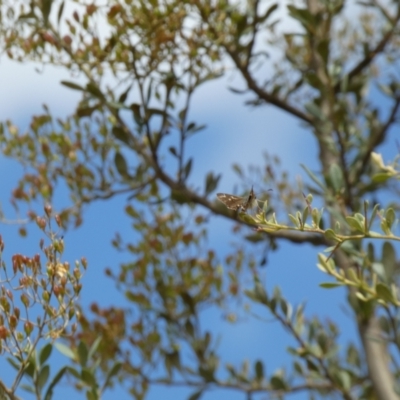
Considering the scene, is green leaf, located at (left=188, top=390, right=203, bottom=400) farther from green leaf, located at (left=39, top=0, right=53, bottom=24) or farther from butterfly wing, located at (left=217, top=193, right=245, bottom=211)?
butterfly wing, located at (left=217, top=193, right=245, bottom=211)

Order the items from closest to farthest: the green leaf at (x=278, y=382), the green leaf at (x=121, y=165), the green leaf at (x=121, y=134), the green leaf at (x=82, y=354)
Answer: the green leaf at (x=82, y=354), the green leaf at (x=121, y=134), the green leaf at (x=121, y=165), the green leaf at (x=278, y=382)

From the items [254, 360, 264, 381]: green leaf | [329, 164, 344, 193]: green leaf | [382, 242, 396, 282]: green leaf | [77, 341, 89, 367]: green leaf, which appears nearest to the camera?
[77, 341, 89, 367]: green leaf

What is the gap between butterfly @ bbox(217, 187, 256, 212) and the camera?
130cm

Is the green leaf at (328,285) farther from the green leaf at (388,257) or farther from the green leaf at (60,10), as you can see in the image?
the green leaf at (60,10)

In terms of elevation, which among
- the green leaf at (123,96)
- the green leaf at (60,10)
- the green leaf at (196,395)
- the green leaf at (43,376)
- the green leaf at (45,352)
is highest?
the green leaf at (60,10)

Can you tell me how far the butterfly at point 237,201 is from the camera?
1.30m

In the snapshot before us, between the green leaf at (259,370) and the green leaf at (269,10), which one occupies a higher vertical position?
the green leaf at (269,10)

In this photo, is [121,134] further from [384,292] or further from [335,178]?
[384,292]

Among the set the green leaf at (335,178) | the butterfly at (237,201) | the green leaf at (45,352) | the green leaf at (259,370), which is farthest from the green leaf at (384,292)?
the green leaf at (259,370)

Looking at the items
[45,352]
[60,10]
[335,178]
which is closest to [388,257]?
[335,178]

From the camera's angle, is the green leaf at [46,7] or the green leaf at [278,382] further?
the green leaf at [278,382]

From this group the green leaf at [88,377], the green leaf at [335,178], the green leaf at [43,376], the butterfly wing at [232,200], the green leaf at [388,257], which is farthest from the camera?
the green leaf at [335,178]

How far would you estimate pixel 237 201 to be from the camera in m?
1.32

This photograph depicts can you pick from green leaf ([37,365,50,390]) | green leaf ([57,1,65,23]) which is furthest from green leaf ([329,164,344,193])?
green leaf ([37,365,50,390])
